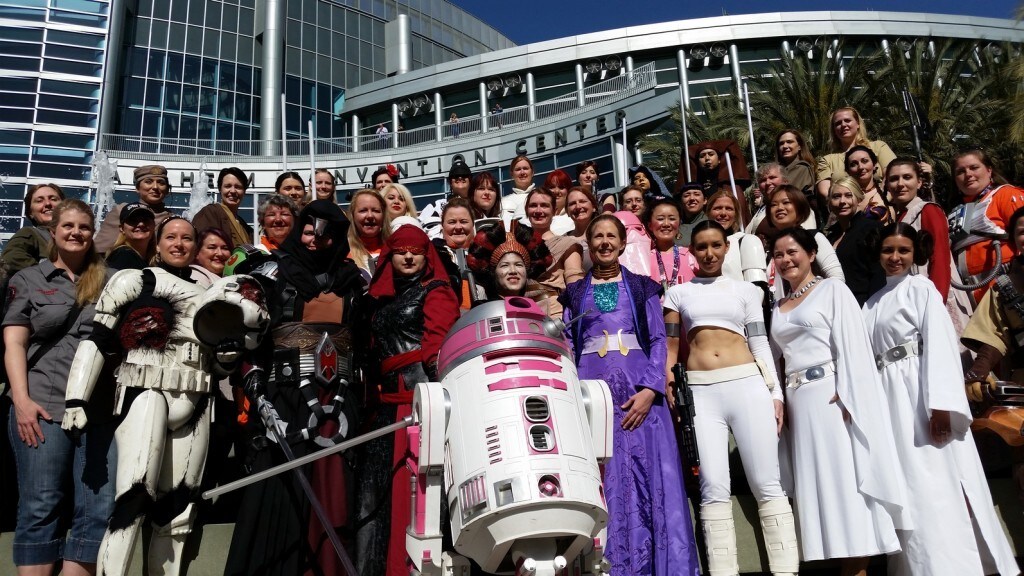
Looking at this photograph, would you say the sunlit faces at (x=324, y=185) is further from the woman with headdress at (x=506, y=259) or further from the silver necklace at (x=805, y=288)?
the silver necklace at (x=805, y=288)

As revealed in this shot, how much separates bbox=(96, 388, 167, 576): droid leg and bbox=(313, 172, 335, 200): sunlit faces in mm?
4795

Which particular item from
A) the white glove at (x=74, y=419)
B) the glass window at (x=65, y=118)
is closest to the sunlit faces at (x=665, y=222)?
the white glove at (x=74, y=419)

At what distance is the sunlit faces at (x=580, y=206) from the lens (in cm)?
717

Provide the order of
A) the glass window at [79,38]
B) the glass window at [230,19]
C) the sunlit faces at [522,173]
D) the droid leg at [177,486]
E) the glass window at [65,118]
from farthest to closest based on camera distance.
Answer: the glass window at [230,19]
the glass window at [79,38]
the glass window at [65,118]
the sunlit faces at [522,173]
the droid leg at [177,486]

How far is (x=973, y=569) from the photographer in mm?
4387

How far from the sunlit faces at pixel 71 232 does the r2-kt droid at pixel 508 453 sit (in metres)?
2.28

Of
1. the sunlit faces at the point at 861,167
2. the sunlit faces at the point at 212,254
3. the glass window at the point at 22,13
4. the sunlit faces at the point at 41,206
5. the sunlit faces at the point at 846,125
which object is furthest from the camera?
the glass window at the point at 22,13

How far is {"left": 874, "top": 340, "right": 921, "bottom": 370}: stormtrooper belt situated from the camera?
4863 mm

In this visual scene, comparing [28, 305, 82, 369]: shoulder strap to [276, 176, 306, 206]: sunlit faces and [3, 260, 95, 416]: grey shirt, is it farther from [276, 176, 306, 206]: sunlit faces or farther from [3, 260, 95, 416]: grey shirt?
[276, 176, 306, 206]: sunlit faces

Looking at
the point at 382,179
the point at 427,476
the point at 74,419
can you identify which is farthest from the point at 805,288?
the point at 382,179

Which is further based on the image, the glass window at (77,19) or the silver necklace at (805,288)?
the glass window at (77,19)

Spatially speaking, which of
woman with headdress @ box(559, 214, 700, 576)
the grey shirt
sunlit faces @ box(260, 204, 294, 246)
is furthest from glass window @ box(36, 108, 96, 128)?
woman with headdress @ box(559, 214, 700, 576)

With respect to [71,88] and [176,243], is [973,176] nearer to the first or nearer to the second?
[176,243]

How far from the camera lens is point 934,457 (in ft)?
15.3
